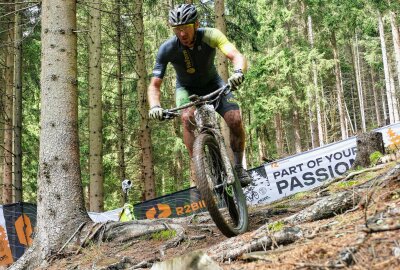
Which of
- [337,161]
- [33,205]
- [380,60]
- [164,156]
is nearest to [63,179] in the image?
[33,205]

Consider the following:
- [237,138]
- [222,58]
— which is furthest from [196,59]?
[222,58]

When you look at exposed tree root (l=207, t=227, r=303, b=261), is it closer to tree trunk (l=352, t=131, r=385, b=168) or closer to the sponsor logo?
tree trunk (l=352, t=131, r=385, b=168)

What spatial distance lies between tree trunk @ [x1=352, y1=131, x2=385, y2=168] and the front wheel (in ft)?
12.7

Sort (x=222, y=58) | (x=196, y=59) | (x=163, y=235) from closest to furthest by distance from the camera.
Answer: (x=196, y=59), (x=163, y=235), (x=222, y=58)

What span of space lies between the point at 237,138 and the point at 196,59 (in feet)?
3.41

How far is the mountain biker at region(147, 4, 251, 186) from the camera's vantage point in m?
4.40

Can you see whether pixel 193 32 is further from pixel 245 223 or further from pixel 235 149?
pixel 245 223

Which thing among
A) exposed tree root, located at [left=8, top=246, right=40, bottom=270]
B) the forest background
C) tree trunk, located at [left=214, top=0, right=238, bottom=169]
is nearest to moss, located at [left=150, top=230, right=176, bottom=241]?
exposed tree root, located at [left=8, top=246, right=40, bottom=270]

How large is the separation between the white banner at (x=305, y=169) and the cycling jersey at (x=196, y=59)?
6.41m

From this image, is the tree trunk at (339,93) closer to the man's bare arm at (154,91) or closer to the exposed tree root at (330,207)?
the man's bare arm at (154,91)

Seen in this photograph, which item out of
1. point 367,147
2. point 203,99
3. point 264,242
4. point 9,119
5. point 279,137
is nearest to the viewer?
point 264,242

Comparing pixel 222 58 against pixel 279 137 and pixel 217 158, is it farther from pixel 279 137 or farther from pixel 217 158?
pixel 279 137

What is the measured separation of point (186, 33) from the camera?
14.8 feet

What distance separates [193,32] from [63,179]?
2.35 meters
